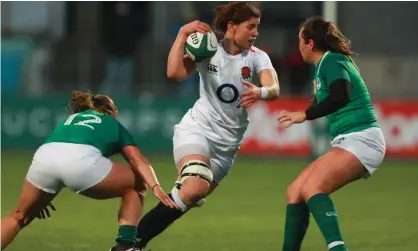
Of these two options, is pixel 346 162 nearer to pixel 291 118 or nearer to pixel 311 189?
pixel 311 189

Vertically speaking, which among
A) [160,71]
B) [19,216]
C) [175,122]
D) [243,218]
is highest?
[19,216]

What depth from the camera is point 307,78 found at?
70.9ft

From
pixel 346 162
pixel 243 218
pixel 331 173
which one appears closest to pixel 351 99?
pixel 346 162

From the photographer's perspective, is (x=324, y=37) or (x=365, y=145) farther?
(x=324, y=37)

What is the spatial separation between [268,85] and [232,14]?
663 mm

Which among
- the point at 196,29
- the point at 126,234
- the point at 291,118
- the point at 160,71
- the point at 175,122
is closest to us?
the point at 291,118

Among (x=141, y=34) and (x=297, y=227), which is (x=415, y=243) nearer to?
(x=297, y=227)

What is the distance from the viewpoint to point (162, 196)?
28.0 feet

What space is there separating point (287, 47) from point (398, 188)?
6.00 meters

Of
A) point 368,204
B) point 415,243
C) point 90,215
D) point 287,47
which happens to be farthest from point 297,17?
point 415,243

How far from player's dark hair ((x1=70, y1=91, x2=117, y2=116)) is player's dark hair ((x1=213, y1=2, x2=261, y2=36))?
1247 mm

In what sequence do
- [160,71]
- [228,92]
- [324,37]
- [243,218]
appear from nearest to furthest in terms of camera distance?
1. [324,37]
2. [228,92]
3. [243,218]
4. [160,71]

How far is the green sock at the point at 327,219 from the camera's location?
8.45 metres

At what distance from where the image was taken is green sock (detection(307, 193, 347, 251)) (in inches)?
332
